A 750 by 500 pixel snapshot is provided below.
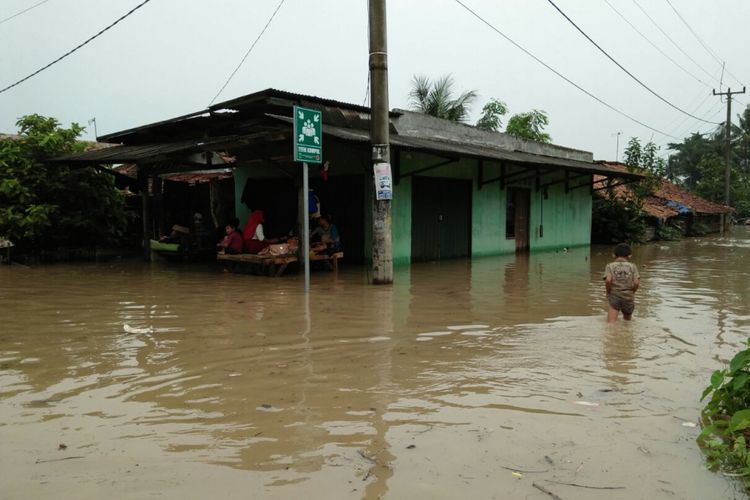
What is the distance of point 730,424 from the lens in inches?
139

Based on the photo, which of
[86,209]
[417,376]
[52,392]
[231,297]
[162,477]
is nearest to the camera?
[162,477]

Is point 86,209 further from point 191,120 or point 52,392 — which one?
point 52,392

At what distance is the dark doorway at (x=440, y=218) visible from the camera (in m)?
15.6

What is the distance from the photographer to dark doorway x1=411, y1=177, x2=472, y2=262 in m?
15.6

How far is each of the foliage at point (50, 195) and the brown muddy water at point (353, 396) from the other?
6.30 m

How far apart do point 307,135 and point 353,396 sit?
514cm

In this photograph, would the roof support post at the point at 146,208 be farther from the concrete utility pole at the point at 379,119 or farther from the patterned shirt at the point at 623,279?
the patterned shirt at the point at 623,279

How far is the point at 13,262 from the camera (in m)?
15.0

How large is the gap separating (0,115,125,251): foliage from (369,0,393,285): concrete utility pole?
9.07 meters

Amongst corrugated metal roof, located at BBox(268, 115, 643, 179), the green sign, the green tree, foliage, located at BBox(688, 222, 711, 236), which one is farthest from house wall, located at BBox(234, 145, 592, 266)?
the green tree

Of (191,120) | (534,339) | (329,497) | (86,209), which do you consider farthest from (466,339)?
(86,209)

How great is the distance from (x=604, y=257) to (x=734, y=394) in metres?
15.7

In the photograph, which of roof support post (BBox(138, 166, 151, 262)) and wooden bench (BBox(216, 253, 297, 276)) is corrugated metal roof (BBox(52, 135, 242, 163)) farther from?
wooden bench (BBox(216, 253, 297, 276))

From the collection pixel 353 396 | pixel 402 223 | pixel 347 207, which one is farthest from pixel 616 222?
pixel 353 396
